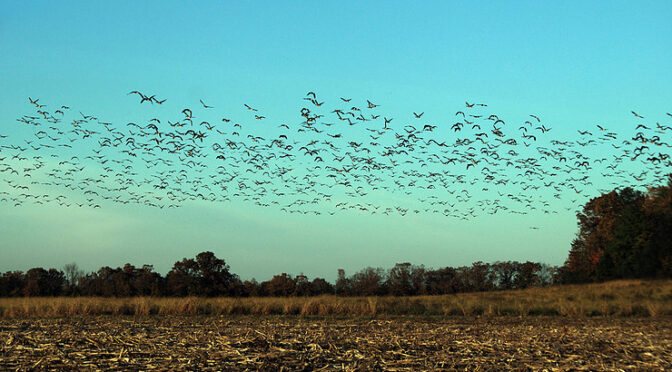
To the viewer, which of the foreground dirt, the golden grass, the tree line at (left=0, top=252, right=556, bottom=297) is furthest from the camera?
the tree line at (left=0, top=252, right=556, bottom=297)

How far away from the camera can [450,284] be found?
6819cm

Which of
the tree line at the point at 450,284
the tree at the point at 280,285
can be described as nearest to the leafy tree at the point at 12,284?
the tree line at the point at 450,284

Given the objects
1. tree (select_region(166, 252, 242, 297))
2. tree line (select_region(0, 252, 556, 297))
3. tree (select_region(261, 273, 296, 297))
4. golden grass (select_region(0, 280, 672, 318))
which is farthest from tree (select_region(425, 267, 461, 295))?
golden grass (select_region(0, 280, 672, 318))

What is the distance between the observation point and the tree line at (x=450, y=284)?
52719mm

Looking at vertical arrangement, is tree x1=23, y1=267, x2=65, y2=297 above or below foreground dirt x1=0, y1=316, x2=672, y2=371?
above

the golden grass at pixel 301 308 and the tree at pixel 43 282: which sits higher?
the tree at pixel 43 282

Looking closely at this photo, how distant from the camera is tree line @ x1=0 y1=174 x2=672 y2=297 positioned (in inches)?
2076

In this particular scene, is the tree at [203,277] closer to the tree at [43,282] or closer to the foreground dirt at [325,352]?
the tree at [43,282]

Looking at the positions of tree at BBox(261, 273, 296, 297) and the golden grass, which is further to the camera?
tree at BBox(261, 273, 296, 297)

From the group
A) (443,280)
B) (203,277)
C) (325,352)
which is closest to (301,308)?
(325,352)

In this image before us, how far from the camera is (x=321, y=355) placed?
1062 centimetres

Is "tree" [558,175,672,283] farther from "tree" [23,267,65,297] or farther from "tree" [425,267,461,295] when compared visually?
"tree" [23,267,65,297]

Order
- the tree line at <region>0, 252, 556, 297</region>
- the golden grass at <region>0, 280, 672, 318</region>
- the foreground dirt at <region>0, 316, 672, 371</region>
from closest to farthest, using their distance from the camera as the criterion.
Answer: the foreground dirt at <region>0, 316, 672, 371</region> → the golden grass at <region>0, 280, 672, 318</region> → the tree line at <region>0, 252, 556, 297</region>

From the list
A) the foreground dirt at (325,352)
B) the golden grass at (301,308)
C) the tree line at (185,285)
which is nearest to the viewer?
the foreground dirt at (325,352)
